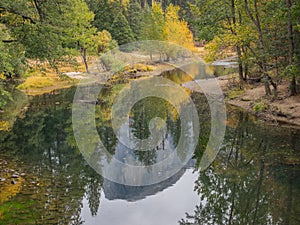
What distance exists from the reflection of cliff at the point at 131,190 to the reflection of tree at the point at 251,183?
1.10m

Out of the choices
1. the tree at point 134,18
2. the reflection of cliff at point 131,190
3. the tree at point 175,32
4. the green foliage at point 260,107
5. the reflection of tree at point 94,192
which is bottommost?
the reflection of cliff at point 131,190

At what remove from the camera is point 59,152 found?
14930mm

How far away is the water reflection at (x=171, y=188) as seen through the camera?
899 cm

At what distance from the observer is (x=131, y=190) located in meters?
11.1

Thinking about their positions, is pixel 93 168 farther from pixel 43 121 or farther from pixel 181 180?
pixel 43 121

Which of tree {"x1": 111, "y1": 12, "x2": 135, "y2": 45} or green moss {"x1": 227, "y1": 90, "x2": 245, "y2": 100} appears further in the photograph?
tree {"x1": 111, "y1": 12, "x2": 135, "y2": 45}

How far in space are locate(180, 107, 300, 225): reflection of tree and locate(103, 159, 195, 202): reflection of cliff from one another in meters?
1.10

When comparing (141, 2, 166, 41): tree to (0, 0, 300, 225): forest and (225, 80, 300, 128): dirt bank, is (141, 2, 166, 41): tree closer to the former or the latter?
(0, 0, 300, 225): forest

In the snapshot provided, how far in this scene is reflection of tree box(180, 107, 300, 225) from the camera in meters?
8.93

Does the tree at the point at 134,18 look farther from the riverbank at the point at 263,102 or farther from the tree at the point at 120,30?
the riverbank at the point at 263,102

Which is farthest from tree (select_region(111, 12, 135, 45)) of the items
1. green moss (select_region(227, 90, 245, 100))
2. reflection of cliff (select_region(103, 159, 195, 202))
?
reflection of cliff (select_region(103, 159, 195, 202))

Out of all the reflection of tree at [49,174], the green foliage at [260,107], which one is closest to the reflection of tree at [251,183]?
the reflection of tree at [49,174]

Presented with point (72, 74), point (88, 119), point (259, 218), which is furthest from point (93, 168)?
point (72, 74)

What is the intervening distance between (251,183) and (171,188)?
256 cm
